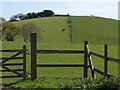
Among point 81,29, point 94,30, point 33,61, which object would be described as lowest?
point 33,61

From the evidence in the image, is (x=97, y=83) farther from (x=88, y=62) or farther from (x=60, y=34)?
(x=60, y=34)

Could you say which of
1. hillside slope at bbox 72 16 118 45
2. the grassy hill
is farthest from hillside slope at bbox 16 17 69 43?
hillside slope at bbox 72 16 118 45

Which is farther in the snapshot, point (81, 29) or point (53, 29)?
point (53, 29)

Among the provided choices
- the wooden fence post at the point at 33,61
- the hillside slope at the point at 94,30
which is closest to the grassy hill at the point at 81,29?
the hillside slope at the point at 94,30

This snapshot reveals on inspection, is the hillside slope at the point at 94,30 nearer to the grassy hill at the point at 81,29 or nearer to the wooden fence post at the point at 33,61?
the grassy hill at the point at 81,29

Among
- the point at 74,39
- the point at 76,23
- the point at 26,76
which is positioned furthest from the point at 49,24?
the point at 26,76

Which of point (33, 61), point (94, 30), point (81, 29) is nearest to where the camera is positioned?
point (33, 61)

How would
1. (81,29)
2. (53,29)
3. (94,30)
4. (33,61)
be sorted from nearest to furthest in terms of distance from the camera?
(33,61), (94,30), (81,29), (53,29)

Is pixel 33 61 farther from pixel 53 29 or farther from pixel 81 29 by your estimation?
pixel 53 29

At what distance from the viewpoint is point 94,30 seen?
87688mm

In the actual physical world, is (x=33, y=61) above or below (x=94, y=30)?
below

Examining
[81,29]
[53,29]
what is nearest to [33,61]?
[81,29]

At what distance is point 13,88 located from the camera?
1161cm

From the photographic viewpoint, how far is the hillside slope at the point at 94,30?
269 ft
